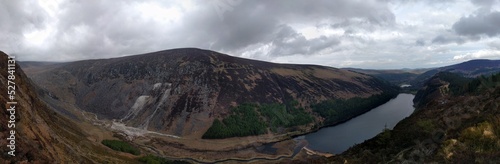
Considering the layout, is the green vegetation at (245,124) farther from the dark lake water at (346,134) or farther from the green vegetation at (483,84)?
the green vegetation at (483,84)

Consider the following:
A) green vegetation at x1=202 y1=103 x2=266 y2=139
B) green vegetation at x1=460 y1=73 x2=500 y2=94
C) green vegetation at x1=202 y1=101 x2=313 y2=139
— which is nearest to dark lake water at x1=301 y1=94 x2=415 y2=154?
green vegetation at x1=202 y1=101 x2=313 y2=139

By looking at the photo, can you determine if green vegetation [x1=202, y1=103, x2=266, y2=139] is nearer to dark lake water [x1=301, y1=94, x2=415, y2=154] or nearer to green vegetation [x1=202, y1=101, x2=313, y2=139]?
green vegetation [x1=202, y1=101, x2=313, y2=139]

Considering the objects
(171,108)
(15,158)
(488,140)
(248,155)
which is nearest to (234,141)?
(248,155)

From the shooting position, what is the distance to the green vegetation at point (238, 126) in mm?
169000

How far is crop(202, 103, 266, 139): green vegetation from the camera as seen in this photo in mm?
169000

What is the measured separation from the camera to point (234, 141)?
159500 mm

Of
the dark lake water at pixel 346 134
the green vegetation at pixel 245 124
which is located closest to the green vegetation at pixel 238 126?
the green vegetation at pixel 245 124

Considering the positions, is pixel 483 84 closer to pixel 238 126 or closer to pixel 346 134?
pixel 346 134

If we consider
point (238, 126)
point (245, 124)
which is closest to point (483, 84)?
point (245, 124)

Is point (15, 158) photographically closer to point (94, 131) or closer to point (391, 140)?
point (391, 140)

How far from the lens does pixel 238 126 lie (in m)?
179

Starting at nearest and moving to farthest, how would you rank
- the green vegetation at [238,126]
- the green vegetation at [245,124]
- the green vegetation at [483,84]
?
the green vegetation at [483,84]
the green vegetation at [238,126]
the green vegetation at [245,124]

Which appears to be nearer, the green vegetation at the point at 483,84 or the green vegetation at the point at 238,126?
the green vegetation at the point at 483,84

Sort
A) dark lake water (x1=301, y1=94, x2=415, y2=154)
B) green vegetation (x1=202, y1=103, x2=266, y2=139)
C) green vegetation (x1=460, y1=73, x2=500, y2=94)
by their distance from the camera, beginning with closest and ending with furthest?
green vegetation (x1=460, y1=73, x2=500, y2=94)
dark lake water (x1=301, y1=94, x2=415, y2=154)
green vegetation (x1=202, y1=103, x2=266, y2=139)
